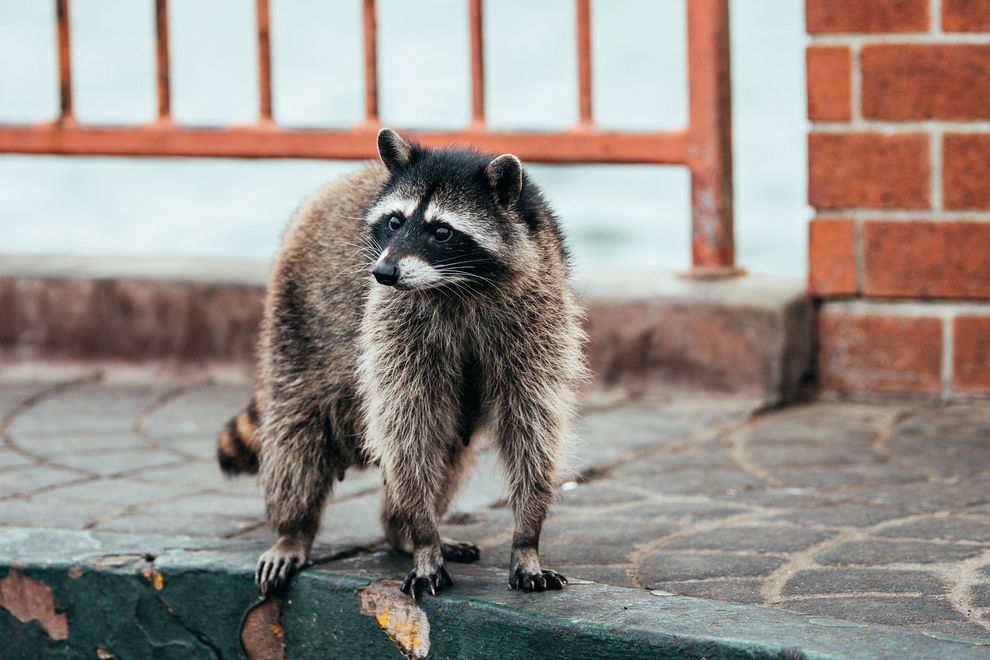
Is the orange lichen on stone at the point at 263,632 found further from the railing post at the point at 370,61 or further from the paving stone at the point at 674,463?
the railing post at the point at 370,61

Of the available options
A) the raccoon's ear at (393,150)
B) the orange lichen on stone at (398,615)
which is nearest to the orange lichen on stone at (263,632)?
the orange lichen on stone at (398,615)

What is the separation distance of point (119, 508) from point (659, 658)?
5.67ft

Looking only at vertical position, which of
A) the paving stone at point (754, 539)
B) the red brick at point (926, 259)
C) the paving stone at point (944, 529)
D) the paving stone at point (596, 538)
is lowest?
the paving stone at point (596, 538)

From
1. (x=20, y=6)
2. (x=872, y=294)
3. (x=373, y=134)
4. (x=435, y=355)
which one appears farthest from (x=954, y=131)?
(x=20, y=6)

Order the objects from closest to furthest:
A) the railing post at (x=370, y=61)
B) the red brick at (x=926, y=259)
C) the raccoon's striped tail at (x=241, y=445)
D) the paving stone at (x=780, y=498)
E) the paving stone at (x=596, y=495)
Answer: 1. the raccoon's striped tail at (x=241, y=445)
2. the paving stone at (x=780, y=498)
3. the paving stone at (x=596, y=495)
4. the red brick at (x=926, y=259)
5. the railing post at (x=370, y=61)

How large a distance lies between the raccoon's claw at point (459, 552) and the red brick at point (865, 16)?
2461 millimetres

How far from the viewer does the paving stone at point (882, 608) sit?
2520 millimetres

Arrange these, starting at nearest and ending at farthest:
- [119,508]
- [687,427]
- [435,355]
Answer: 1. [435,355]
2. [119,508]
3. [687,427]

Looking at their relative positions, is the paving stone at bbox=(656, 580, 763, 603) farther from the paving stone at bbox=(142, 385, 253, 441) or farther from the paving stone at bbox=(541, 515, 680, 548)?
the paving stone at bbox=(142, 385, 253, 441)

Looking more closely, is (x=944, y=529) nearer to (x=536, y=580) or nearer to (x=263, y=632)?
(x=536, y=580)

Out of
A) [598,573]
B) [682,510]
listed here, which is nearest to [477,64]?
[682,510]

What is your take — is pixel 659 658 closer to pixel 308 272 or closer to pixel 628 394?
pixel 308 272

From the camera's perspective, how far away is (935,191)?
4488 millimetres

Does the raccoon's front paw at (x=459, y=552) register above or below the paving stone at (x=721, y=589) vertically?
above
